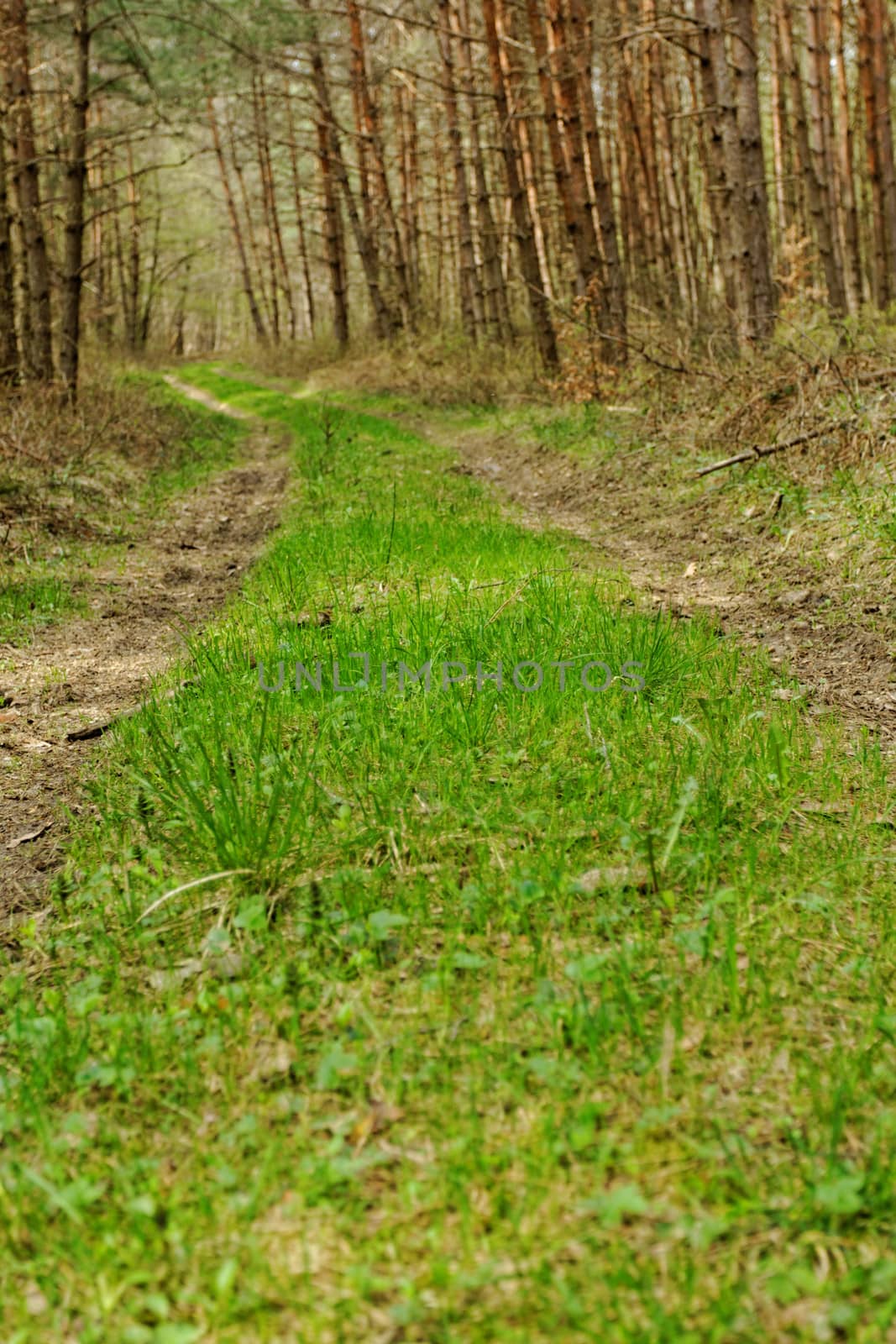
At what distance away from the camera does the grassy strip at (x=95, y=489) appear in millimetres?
7125

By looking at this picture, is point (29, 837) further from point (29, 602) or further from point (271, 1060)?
point (29, 602)

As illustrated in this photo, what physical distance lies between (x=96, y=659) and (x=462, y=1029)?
4021mm

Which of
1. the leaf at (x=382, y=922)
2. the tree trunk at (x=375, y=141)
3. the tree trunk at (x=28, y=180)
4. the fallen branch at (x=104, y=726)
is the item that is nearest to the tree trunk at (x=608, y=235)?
the tree trunk at (x=28, y=180)

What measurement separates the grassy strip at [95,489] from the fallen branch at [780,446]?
15.3 ft

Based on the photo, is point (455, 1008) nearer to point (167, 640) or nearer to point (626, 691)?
point (626, 691)

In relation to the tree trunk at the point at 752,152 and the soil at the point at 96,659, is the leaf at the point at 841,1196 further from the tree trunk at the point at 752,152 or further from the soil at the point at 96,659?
the tree trunk at the point at 752,152

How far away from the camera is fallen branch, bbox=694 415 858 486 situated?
7691mm

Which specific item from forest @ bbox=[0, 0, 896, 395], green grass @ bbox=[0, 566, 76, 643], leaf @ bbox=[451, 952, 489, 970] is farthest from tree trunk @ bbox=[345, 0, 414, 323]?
leaf @ bbox=[451, 952, 489, 970]

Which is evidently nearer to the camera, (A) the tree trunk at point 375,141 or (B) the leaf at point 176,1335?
(B) the leaf at point 176,1335

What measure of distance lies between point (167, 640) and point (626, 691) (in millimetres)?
3010

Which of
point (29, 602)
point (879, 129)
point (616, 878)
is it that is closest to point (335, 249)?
point (879, 129)

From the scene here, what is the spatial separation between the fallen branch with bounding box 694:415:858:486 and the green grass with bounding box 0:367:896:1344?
13.4 feet

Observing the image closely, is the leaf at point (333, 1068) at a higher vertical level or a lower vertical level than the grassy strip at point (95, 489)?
lower

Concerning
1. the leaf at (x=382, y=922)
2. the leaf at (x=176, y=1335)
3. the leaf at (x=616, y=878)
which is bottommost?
the leaf at (x=176, y=1335)
